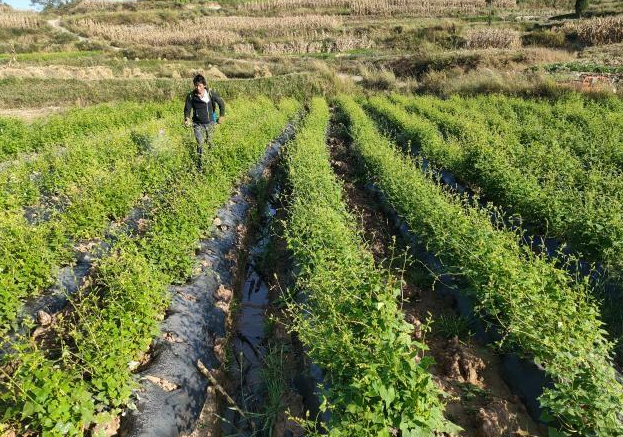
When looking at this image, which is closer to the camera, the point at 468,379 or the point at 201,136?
the point at 468,379

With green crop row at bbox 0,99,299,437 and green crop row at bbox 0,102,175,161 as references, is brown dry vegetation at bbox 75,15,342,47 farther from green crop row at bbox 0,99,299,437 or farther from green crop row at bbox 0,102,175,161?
green crop row at bbox 0,99,299,437

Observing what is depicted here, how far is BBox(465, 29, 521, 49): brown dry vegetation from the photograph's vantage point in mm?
34469

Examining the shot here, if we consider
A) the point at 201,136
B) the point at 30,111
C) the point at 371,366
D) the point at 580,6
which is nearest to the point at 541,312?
the point at 371,366

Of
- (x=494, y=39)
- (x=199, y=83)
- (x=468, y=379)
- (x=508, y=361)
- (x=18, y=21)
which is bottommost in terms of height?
(x=468, y=379)

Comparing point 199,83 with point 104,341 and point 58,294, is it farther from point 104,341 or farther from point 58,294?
point 104,341

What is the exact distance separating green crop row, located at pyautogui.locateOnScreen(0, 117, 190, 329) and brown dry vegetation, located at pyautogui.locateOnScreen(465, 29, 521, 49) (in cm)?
3400

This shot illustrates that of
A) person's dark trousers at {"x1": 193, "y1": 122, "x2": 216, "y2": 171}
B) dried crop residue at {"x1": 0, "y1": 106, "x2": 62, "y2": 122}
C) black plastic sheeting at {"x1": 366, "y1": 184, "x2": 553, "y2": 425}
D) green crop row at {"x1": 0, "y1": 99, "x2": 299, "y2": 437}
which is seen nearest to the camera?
green crop row at {"x1": 0, "y1": 99, "x2": 299, "y2": 437}

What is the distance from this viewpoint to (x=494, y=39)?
1410 inches

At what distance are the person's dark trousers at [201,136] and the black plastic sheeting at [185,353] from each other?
3205mm

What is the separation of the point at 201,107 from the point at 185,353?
625 centimetres

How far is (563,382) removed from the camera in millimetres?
3129

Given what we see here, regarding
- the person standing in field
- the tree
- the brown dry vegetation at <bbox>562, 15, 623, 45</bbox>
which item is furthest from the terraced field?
the tree

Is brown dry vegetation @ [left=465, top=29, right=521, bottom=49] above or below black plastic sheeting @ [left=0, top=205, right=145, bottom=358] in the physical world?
above

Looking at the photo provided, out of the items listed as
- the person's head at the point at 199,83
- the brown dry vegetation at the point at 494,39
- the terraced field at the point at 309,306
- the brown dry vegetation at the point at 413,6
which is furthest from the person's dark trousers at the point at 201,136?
the brown dry vegetation at the point at 413,6
